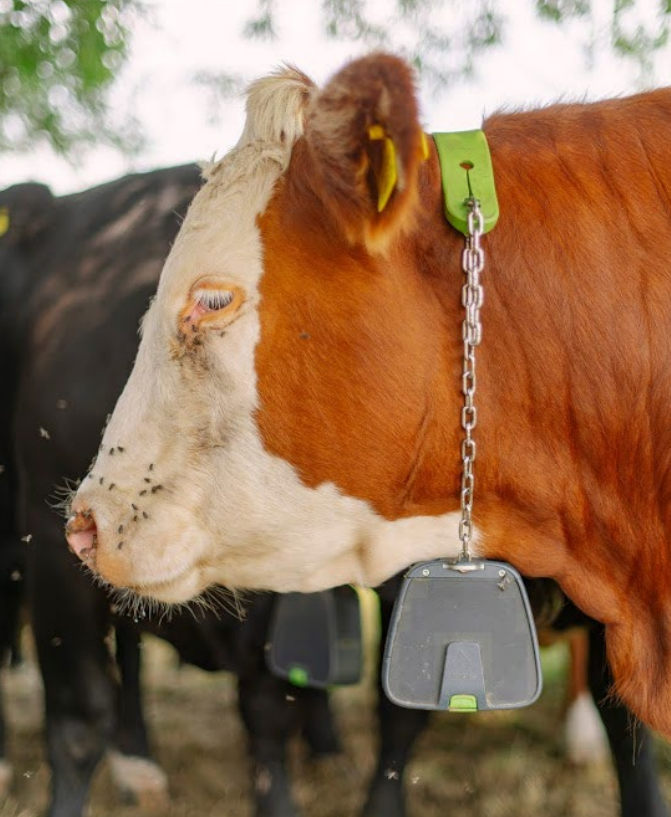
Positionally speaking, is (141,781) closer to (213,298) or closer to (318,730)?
(318,730)

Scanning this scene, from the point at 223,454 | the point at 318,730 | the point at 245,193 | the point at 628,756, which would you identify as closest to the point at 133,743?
the point at 318,730

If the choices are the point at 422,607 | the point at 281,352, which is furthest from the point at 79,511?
the point at 422,607

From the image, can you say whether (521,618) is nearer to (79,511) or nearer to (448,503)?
(448,503)

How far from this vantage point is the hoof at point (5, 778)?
335 cm

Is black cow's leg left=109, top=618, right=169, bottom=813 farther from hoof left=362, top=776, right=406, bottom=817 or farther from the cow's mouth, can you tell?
the cow's mouth

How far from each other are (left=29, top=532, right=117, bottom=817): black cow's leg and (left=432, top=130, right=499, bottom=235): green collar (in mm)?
1595

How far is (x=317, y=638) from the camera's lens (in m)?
2.72

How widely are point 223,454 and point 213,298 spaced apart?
28cm

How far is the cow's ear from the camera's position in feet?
5.04

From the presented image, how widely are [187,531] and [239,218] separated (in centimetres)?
58

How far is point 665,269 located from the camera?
181cm

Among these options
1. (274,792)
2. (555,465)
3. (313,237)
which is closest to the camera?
(313,237)

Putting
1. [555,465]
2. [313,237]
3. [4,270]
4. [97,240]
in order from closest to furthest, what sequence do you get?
[313,237] < [555,465] < [97,240] < [4,270]

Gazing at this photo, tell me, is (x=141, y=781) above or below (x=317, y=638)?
below
